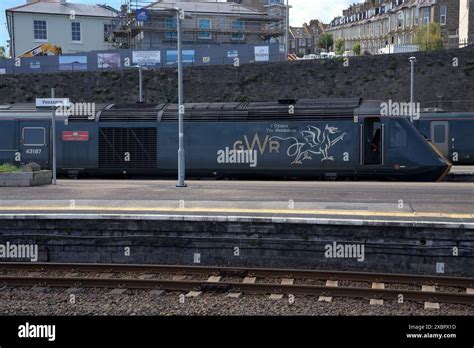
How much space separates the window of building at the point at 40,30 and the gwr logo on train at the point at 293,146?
48.8 metres

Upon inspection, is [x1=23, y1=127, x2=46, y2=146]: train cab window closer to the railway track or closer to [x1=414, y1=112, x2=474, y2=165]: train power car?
the railway track

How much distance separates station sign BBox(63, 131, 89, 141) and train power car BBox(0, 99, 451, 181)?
0.04m

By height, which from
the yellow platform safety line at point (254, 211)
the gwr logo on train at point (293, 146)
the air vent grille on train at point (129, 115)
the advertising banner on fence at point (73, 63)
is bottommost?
the yellow platform safety line at point (254, 211)

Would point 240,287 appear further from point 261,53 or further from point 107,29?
point 107,29

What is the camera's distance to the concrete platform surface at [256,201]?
12.6 meters

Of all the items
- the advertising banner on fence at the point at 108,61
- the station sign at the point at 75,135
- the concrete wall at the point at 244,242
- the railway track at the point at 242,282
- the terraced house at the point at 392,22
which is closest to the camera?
the railway track at the point at 242,282

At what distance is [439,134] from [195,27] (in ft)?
133

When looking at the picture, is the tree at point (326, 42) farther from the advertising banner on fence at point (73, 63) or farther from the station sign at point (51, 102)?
the station sign at point (51, 102)

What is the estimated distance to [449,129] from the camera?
92.9 ft

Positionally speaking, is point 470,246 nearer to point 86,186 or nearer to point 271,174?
point 271,174

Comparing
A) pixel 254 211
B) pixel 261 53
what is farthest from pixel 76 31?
pixel 254 211

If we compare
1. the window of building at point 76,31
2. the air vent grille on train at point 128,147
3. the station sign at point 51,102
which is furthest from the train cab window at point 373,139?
the window of building at point 76,31

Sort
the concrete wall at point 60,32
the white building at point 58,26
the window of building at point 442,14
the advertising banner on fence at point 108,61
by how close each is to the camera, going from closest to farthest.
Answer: the advertising banner on fence at point 108,61
the white building at point 58,26
the concrete wall at point 60,32
the window of building at point 442,14
